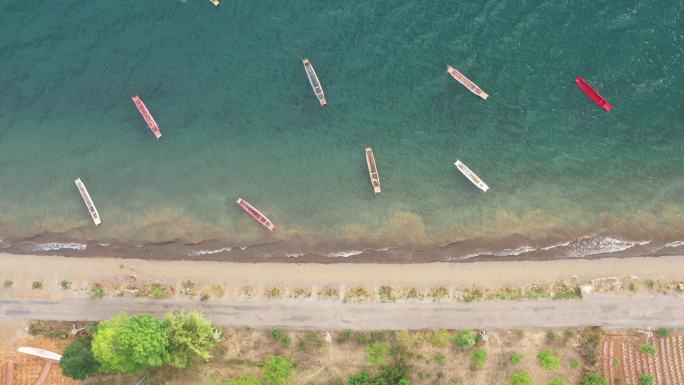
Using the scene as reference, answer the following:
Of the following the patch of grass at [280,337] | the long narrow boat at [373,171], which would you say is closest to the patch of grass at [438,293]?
the long narrow boat at [373,171]

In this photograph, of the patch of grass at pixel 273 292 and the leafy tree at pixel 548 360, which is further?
the patch of grass at pixel 273 292

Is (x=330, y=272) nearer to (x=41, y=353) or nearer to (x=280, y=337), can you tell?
(x=280, y=337)

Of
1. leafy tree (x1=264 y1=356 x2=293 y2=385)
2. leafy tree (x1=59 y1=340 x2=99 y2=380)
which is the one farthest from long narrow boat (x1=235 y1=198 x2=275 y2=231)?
leafy tree (x1=59 y1=340 x2=99 y2=380)

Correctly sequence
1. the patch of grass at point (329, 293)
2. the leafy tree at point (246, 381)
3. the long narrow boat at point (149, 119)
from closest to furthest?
the leafy tree at point (246, 381), the patch of grass at point (329, 293), the long narrow boat at point (149, 119)

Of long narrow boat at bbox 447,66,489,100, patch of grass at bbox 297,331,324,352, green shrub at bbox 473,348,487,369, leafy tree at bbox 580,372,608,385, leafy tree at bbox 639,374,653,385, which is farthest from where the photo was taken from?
long narrow boat at bbox 447,66,489,100

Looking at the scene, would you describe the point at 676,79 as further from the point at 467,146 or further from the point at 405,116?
the point at 405,116

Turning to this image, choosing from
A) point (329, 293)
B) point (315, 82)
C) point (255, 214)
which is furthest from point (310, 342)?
point (315, 82)

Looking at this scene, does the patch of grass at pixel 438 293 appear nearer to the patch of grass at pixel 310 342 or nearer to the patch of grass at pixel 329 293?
the patch of grass at pixel 329 293

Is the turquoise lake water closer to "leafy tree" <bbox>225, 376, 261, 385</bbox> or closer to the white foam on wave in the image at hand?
the white foam on wave
